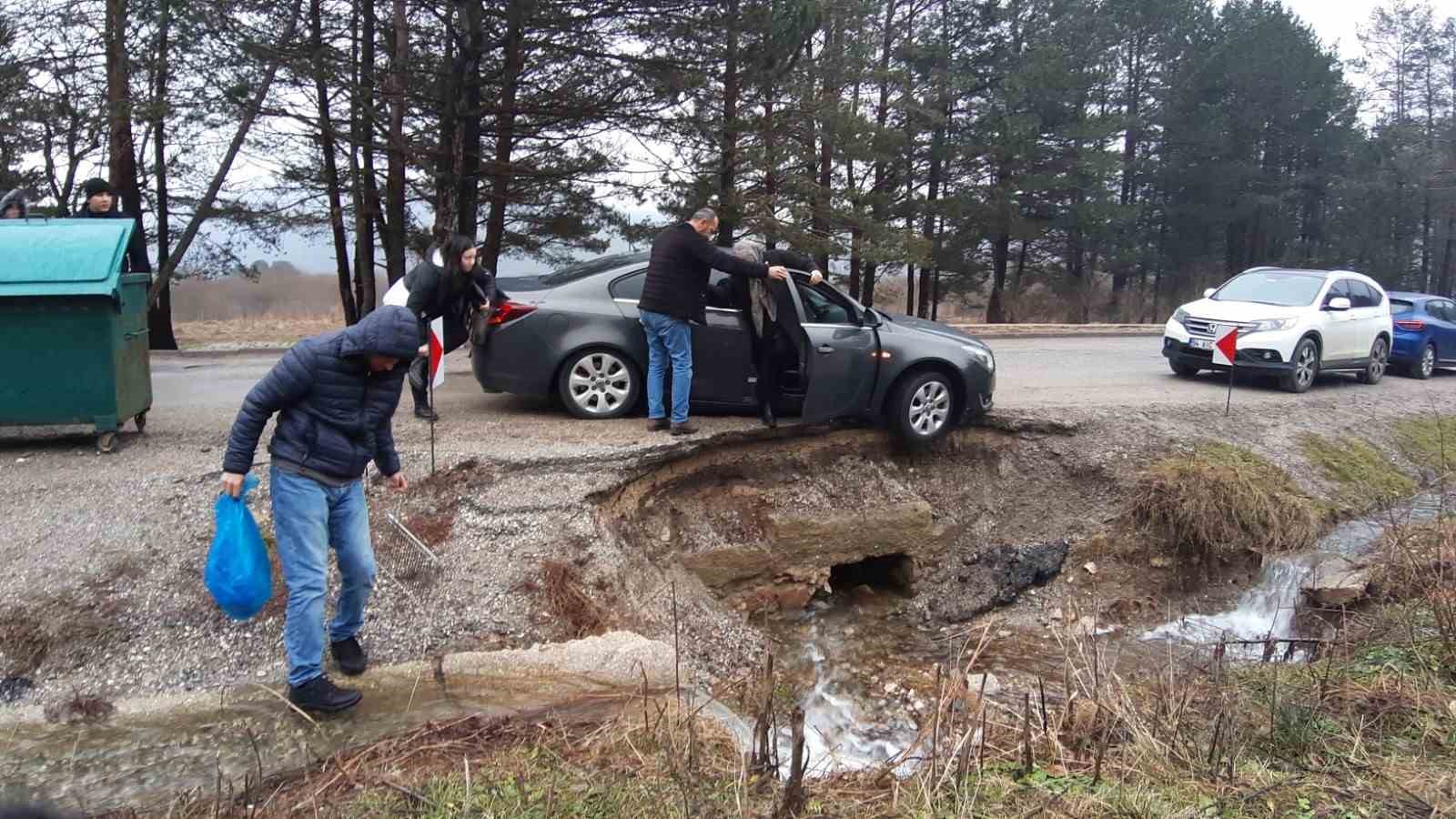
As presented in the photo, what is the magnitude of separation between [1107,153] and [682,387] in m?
23.9

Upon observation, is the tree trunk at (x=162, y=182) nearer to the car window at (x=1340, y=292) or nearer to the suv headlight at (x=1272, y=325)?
the suv headlight at (x=1272, y=325)

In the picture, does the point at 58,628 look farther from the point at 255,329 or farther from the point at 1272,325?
the point at 255,329

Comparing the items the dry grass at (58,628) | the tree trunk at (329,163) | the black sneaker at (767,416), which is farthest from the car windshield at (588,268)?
the tree trunk at (329,163)

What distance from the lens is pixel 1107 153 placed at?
27812 millimetres

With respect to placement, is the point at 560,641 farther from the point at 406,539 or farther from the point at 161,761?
the point at 161,761

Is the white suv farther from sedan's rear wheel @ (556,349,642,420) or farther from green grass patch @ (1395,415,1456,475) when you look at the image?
sedan's rear wheel @ (556,349,642,420)

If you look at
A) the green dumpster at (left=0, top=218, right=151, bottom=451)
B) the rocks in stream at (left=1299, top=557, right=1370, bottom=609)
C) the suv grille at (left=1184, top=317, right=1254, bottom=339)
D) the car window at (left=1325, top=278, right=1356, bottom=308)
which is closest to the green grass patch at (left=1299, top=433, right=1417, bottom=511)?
the rocks in stream at (left=1299, top=557, right=1370, bottom=609)

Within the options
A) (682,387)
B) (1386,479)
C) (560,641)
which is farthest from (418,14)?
(1386,479)

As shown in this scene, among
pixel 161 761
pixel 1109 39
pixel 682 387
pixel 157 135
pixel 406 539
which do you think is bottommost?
pixel 161 761

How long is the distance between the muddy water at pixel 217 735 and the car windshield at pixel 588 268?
13.0 ft

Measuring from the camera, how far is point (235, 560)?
14.4ft

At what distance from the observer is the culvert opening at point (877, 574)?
8.53 m

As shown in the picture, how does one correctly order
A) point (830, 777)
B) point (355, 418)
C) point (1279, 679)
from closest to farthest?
point (830, 777)
point (355, 418)
point (1279, 679)

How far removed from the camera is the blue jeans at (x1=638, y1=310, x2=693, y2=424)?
7.48 metres
